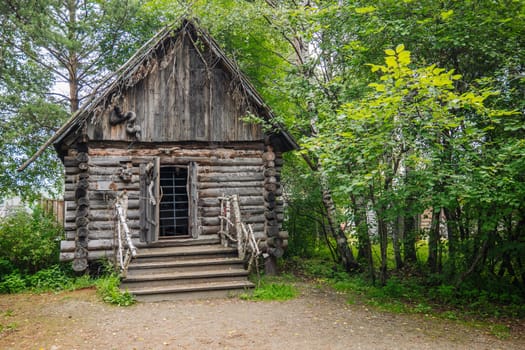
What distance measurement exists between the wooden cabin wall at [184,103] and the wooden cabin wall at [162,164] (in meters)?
0.43

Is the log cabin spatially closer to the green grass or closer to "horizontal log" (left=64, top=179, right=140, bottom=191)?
"horizontal log" (left=64, top=179, right=140, bottom=191)

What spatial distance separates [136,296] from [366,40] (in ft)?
24.3

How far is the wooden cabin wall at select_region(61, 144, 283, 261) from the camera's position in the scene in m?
10.4

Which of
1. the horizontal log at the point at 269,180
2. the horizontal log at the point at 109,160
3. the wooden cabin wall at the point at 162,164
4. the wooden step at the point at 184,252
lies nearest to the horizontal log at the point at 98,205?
the wooden cabin wall at the point at 162,164

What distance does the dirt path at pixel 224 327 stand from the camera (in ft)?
19.9

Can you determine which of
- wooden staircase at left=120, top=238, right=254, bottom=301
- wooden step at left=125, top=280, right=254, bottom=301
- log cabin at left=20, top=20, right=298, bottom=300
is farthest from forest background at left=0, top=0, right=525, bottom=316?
wooden step at left=125, top=280, right=254, bottom=301

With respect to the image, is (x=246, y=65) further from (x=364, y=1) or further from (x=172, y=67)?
(x=364, y=1)

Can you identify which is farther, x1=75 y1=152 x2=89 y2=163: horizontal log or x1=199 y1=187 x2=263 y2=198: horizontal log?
x1=199 y1=187 x2=263 y2=198: horizontal log

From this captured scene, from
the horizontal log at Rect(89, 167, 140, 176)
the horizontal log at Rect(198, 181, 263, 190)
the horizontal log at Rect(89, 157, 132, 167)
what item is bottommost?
the horizontal log at Rect(198, 181, 263, 190)

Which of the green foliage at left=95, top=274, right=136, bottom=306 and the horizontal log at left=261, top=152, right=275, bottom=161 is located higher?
the horizontal log at left=261, top=152, right=275, bottom=161

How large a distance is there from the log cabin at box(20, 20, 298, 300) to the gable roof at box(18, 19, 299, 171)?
1.2 inches

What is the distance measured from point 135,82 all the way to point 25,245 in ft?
16.4

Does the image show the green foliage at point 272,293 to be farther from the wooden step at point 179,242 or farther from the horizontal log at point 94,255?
the horizontal log at point 94,255

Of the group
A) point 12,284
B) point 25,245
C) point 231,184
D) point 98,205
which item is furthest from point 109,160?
point 12,284
